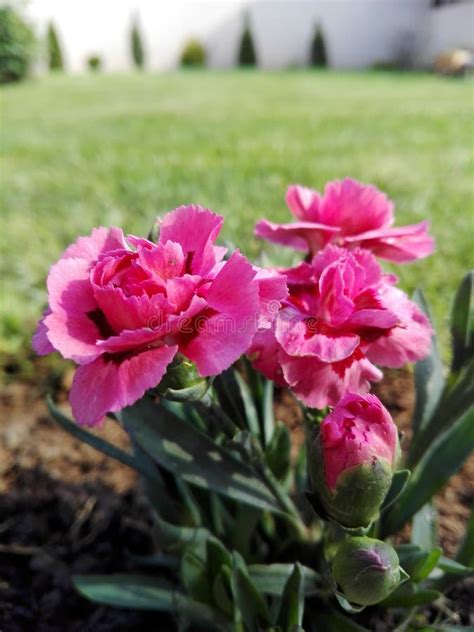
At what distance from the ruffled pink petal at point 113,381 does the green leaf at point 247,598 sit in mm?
316

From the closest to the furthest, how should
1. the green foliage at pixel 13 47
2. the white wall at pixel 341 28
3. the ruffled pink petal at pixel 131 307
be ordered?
the ruffled pink petal at pixel 131 307 → the green foliage at pixel 13 47 → the white wall at pixel 341 28

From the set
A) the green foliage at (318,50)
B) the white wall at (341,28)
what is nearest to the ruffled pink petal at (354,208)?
the green foliage at (318,50)

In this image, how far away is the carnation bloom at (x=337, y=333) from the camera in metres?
0.67

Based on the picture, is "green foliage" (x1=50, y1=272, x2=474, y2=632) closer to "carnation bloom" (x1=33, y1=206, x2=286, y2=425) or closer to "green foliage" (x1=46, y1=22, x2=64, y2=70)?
"carnation bloom" (x1=33, y1=206, x2=286, y2=425)

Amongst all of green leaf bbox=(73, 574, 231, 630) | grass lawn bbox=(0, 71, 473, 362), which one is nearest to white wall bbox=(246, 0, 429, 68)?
grass lawn bbox=(0, 71, 473, 362)

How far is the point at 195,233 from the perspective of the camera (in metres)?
0.67

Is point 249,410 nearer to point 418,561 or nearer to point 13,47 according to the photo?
point 418,561

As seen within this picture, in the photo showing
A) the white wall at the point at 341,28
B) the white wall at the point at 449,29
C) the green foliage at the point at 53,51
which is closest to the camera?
the green foliage at the point at 53,51

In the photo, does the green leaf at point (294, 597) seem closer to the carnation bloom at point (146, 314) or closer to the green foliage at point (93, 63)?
the carnation bloom at point (146, 314)

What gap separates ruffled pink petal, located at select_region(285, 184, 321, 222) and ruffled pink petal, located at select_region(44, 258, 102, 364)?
0.31 metres

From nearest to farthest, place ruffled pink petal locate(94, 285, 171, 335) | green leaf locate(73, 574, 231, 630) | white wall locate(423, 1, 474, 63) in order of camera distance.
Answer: ruffled pink petal locate(94, 285, 171, 335) → green leaf locate(73, 574, 231, 630) → white wall locate(423, 1, 474, 63)

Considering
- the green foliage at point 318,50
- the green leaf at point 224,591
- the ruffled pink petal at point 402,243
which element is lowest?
the green foliage at point 318,50

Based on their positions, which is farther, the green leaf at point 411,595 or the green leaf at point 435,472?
the green leaf at point 435,472

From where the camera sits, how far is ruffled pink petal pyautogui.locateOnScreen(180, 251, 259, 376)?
1.97 ft
